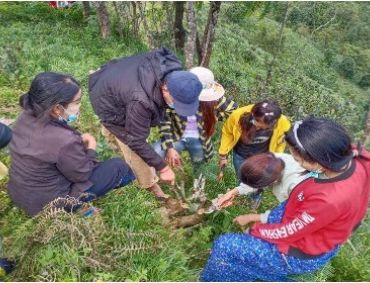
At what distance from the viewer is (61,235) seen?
3148 millimetres

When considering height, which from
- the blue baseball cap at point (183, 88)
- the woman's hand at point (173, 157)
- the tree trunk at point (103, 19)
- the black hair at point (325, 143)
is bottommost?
the tree trunk at point (103, 19)

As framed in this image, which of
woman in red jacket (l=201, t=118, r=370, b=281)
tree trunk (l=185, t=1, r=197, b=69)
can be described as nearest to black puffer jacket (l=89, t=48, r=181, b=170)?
woman in red jacket (l=201, t=118, r=370, b=281)

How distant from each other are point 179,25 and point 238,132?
683 cm

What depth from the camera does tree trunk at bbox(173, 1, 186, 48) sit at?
32.9ft

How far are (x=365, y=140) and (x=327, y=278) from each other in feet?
15.1

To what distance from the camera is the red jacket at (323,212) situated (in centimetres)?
250

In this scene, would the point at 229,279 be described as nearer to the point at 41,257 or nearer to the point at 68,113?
the point at 41,257

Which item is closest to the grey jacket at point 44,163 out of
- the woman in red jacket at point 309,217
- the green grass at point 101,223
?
the green grass at point 101,223

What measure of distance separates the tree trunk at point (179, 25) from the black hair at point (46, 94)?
7.56m

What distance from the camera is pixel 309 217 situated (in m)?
2.57

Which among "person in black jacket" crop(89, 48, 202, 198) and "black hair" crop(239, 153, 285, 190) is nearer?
"black hair" crop(239, 153, 285, 190)

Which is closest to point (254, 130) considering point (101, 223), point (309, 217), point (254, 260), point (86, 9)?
point (254, 260)

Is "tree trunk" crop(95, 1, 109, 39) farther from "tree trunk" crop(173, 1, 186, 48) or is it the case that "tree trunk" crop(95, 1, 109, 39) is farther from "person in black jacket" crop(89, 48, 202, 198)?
"person in black jacket" crop(89, 48, 202, 198)

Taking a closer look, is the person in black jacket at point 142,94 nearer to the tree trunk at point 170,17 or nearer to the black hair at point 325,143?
the black hair at point 325,143
